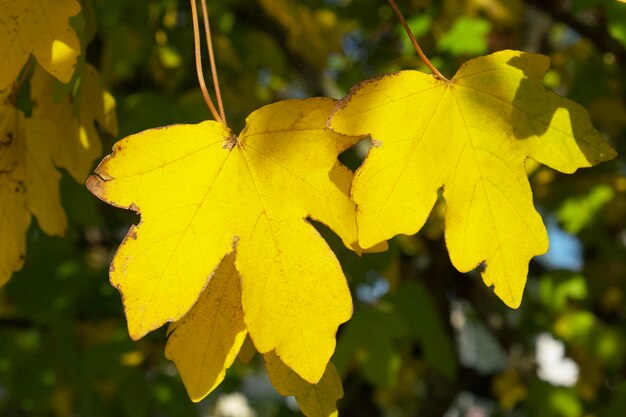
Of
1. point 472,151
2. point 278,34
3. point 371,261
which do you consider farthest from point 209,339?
point 278,34

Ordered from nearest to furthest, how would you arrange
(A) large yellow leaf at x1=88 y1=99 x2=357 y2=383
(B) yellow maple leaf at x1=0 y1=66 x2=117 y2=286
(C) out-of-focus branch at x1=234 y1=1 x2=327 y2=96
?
(A) large yellow leaf at x1=88 y1=99 x2=357 y2=383 < (B) yellow maple leaf at x1=0 y1=66 x2=117 y2=286 < (C) out-of-focus branch at x1=234 y1=1 x2=327 y2=96

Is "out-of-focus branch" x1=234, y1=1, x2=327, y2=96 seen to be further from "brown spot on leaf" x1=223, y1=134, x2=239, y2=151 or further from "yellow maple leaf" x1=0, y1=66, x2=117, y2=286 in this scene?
"brown spot on leaf" x1=223, y1=134, x2=239, y2=151

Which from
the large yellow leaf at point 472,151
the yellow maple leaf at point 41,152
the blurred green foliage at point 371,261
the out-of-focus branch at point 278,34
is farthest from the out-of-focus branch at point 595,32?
the yellow maple leaf at point 41,152

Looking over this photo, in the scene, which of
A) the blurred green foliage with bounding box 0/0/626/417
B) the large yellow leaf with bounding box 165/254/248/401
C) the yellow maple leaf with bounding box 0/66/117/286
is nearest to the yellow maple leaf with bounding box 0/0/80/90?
the yellow maple leaf with bounding box 0/66/117/286

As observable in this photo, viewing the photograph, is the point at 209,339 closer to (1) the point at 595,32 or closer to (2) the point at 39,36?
(2) the point at 39,36

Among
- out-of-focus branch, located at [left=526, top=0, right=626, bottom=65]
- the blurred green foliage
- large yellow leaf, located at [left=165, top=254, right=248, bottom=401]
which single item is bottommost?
the blurred green foliage

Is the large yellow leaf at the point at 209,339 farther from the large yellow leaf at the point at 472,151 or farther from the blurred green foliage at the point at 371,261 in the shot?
the blurred green foliage at the point at 371,261

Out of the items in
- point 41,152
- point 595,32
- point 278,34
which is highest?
point 41,152
